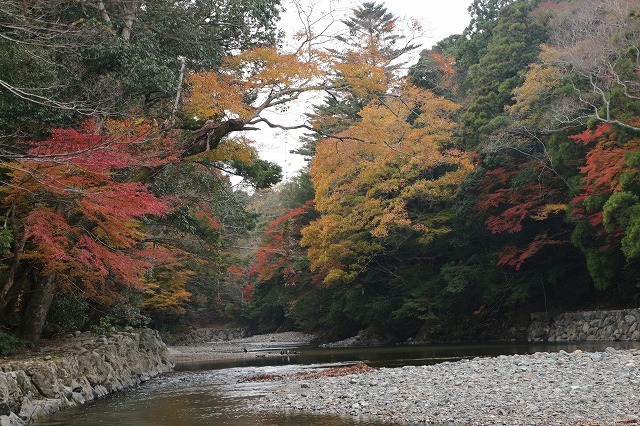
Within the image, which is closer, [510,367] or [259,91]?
[510,367]

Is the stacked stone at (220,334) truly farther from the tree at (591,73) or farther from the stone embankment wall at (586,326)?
the tree at (591,73)

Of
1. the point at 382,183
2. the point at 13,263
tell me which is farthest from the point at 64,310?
the point at 382,183

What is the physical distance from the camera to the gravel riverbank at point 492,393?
349 inches

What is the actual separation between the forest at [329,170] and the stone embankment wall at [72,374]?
48.6 inches

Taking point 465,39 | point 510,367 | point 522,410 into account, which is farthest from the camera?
point 465,39

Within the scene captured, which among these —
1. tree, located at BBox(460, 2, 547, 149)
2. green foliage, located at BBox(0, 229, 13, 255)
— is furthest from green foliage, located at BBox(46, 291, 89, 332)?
tree, located at BBox(460, 2, 547, 149)

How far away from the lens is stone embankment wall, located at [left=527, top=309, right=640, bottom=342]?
2241 cm

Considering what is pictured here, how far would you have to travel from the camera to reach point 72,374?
13562mm

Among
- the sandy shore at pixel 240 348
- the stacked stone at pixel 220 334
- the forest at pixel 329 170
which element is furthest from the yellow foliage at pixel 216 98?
the stacked stone at pixel 220 334

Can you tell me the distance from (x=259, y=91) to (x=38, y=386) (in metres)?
8.04

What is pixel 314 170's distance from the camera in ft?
104

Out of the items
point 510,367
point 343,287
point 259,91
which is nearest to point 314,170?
point 343,287

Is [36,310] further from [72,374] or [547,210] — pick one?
[547,210]

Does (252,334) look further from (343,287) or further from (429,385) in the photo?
(429,385)
